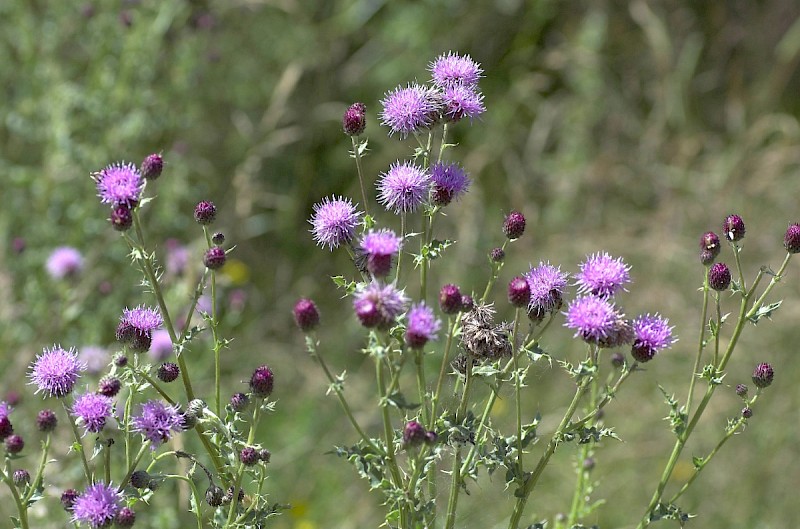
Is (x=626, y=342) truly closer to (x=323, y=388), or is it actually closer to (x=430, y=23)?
(x=323, y=388)

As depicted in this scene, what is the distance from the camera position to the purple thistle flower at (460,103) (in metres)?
2.06

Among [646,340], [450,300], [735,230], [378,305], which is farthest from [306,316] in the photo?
[735,230]

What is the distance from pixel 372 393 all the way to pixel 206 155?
209cm

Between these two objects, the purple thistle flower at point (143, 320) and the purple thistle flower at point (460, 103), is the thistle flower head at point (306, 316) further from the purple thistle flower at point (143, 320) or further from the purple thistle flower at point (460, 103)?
the purple thistle flower at point (460, 103)

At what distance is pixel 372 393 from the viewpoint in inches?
199

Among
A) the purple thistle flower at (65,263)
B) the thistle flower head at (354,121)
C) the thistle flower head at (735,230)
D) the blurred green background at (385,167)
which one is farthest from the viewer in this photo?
the blurred green background at (385,167)

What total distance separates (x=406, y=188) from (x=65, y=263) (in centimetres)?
250

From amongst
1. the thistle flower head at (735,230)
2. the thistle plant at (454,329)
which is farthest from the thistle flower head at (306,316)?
the thistle flower head at (735,230)

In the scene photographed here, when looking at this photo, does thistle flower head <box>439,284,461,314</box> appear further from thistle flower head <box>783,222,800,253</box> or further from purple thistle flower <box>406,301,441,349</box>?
thistle flower head <box>783,222,800,253</box>

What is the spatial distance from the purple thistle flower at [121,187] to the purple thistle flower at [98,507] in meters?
0.59

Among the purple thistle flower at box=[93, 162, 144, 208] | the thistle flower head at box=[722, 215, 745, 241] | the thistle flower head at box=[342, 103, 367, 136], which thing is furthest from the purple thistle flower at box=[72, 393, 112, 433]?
the thistle flower head at box=[722, 215, 745, 241]

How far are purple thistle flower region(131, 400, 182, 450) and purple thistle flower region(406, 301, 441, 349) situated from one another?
54 centimetres

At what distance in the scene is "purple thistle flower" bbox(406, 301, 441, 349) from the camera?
1680 mm

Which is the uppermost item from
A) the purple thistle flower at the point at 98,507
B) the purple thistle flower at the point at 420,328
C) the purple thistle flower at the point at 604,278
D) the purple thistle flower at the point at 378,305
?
the purple thistle flower at the point at 604,278
